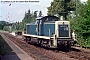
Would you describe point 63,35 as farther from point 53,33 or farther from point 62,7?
point 62,7

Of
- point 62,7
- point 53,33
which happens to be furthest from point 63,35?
point 62,7

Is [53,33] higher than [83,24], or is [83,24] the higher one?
[83,24]

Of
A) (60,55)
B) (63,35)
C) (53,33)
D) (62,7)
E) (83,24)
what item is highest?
Answer: (62,7)

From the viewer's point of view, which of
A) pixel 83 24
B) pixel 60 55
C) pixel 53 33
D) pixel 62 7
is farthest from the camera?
pixel 62 7

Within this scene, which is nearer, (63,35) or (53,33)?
(63,35)

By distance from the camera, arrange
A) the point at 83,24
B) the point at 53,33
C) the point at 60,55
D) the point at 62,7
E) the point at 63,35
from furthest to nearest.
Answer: the point at 62,7 → the point at 83,24 → the point at 53,33 → the point at 63,35 → the point at 60,55

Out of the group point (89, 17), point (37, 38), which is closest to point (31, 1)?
point (37, 38)

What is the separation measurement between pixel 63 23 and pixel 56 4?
82.8 feet

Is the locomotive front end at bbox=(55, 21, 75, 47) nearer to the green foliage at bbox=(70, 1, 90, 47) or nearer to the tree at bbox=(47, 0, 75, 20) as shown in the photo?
the green foliage at bbox=(70, 1, 90, 47)

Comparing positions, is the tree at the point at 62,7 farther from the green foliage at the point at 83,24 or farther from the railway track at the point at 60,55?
the railway track at the point at 60,55

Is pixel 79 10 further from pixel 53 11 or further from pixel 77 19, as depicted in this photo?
pixel 53 11

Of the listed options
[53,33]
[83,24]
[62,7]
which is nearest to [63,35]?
[53,33]

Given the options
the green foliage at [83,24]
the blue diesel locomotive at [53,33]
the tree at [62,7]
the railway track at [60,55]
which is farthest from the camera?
the tree at [62,7]

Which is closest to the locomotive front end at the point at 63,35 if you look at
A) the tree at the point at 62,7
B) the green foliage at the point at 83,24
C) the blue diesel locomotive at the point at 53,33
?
the blue diesel locomotive at the point at 53,33
